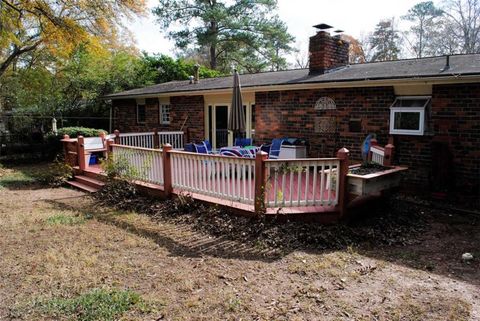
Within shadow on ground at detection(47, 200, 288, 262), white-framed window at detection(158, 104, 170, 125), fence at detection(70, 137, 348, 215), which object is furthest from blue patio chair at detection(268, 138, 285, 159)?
white-framed window at detection(158, 104, 170, 125)

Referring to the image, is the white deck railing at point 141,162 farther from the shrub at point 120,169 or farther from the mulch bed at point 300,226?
the mulch bed at point 300,226

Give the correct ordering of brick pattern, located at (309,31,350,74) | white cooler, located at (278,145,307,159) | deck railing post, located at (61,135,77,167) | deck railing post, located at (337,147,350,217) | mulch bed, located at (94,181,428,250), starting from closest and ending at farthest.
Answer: mulch bed, located at (94,181,428,250) < deck railing post, located at (337,147,350,217) < white cooler, located at (278,145,307,159) < brick pattern, located at (309,31,350,74) < deck railing post, located at (61,135,77,167)

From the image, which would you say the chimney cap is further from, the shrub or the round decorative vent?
the shrub

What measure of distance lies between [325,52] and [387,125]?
3.35m

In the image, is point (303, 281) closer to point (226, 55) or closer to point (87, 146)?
point (87, 146)

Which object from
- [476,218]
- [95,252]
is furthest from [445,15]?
[95,252]

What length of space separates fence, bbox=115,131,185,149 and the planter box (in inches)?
307

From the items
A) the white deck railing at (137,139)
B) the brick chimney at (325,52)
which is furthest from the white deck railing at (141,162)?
the brick chimney at (325,52)

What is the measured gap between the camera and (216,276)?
14.1 ft

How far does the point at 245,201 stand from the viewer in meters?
5.92

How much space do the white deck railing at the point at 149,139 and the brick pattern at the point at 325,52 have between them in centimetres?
547

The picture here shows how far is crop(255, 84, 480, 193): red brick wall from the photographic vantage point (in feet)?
23.3

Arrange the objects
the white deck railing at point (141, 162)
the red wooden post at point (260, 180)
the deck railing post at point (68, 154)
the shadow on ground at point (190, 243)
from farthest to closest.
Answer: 1. the deck railing post at point (68, 154)
2. the white deck railing at point (141, 162)
3. the red wooden post at point (260, 180)
4. the shadow on ground at point (190, 243)

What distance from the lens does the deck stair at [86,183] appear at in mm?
9078
